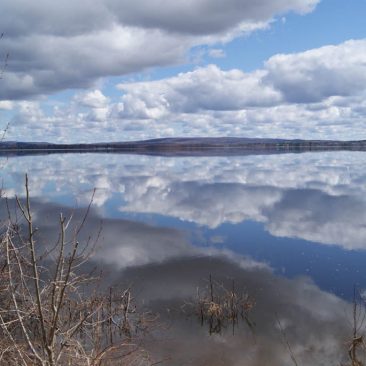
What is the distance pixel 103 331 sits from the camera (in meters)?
10.8

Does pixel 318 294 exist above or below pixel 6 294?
below

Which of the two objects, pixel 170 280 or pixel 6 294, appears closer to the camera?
pixel 6 294

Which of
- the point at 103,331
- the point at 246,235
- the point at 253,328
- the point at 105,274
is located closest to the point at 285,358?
the point at 253,328

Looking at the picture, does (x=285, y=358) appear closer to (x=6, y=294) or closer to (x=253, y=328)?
(x=253, y=328)

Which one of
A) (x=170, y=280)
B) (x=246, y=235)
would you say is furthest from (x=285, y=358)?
(x=246, y=235)

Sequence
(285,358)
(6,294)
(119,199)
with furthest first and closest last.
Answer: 1. (119,199)
2. (6,294)
3. (285,358)

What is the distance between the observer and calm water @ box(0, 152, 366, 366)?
10.5 meters

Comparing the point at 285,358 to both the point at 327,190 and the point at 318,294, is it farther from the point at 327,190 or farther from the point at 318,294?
the point at 327,190

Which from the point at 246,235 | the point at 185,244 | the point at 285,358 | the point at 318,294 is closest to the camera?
the point at 285,358

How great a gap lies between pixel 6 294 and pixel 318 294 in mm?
8845

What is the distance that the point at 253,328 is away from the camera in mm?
11305

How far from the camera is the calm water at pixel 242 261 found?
1048 cm

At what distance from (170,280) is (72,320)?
517cm

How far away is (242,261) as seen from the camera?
1748 cm
